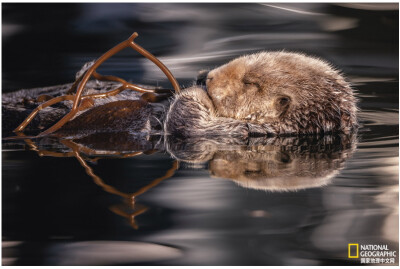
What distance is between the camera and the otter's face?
4.66 meters

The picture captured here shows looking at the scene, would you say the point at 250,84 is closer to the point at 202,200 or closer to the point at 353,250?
the point at 202,200

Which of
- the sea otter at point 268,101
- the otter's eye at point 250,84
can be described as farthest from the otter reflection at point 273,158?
the otter's eye at point 250,84

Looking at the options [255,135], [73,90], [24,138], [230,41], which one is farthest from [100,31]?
[255,135]

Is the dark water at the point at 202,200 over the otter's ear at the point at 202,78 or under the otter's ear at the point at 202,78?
under

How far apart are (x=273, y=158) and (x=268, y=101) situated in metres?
0.98

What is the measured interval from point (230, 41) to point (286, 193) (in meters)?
6.08

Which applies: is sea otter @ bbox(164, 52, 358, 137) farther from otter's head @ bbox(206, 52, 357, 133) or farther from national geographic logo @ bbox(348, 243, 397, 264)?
national geographic logo @ bbox(348, 243, 397, 264)

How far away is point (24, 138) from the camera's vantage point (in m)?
4.77

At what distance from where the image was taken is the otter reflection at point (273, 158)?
3199 mm

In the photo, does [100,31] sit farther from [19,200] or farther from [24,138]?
[19,200]

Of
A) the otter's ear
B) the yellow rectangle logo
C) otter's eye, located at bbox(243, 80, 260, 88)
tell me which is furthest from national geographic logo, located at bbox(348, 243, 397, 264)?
the otter's ear

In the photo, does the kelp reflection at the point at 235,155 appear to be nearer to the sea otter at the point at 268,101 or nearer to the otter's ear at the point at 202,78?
the sea otter at the point at 268,101

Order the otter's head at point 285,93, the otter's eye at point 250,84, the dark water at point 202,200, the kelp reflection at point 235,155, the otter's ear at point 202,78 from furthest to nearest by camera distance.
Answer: the otter's ear at point 202,78
the otter's eye at point 250,84
the otter's head at point 285,93
the kelp reflection at point 235,155
the dark water at point 202,200

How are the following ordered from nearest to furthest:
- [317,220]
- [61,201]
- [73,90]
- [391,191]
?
[317,220], [61,201], [391,191], [73,90]
